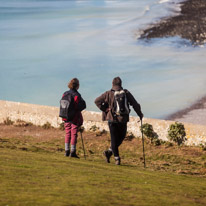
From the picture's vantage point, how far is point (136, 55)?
46.6m

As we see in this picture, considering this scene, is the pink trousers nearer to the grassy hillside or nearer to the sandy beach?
the grassy hillside

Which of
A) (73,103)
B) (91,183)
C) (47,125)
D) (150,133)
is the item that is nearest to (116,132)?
(73,103)

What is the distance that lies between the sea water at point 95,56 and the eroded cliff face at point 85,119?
917 centimetres

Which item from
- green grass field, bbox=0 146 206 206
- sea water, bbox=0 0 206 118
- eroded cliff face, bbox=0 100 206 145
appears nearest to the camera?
green grass field, bbox=0 146 206 206

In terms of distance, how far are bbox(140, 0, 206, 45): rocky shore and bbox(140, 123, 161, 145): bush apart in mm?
33411

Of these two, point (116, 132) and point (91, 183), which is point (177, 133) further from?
point (91, 183)

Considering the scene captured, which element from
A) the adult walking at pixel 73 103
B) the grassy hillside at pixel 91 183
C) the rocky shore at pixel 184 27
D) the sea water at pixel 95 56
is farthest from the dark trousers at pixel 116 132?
the rocky shore at pixel 184 27

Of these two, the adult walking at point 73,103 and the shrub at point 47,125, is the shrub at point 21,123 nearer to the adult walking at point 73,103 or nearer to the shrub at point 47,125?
the shrub at point 47,125

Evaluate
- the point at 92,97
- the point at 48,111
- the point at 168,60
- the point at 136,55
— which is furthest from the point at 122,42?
the point at 48,111

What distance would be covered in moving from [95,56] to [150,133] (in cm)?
3135

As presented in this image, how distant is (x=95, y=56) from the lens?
155 ft

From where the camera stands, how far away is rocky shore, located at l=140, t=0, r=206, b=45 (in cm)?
5105

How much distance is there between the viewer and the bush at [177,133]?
52.0ft

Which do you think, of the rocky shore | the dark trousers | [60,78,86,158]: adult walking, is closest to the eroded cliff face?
[60,78,86,158]: adult walking
